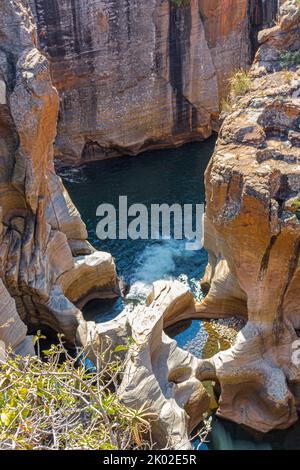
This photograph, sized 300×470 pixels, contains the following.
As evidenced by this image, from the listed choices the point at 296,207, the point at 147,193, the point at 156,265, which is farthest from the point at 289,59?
the point at 147,193

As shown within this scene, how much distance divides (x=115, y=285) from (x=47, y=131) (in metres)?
4.79

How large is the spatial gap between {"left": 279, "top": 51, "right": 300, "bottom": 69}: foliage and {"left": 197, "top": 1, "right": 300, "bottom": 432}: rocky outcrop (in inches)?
25.4

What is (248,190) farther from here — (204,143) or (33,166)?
(204,143)

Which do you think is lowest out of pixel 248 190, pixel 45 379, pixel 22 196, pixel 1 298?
pixel 1 298

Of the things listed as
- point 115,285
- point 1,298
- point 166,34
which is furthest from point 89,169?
point 1,298

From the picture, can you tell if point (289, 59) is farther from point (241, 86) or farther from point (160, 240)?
point (160, 240)

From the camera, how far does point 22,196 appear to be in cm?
1336

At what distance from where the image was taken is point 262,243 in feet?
36.0

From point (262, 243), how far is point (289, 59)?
4976 mm

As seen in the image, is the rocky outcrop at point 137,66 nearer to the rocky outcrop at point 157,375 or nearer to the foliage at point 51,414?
the rocky outcrop at point 157,375

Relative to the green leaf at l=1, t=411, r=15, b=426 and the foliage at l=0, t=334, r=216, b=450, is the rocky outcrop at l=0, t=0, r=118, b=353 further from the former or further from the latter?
the green leaf at l=1, t=411, r=15, b=426

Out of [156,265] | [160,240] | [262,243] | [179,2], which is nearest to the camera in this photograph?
[262,243]

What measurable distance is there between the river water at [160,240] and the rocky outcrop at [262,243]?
0.55 metres
